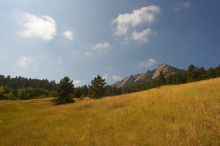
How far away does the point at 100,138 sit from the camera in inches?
398

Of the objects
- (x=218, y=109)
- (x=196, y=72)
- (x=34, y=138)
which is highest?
(x=196, y=72)

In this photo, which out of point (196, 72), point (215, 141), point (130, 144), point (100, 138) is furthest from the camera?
point (196, 72)

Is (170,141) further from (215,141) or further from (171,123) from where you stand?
(171,123)

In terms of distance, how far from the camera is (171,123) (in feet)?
36.1

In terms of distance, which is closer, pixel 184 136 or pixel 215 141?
pixel 215 141

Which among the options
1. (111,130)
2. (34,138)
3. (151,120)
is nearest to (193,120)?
(151,120)

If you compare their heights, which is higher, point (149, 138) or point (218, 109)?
point (218, 109)

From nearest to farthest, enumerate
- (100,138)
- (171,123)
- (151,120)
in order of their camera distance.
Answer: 1. (100,138)
2. (171,123)
3. (151,120)

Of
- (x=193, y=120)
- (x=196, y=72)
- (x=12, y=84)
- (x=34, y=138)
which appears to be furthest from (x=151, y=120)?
(x=12, y=84)

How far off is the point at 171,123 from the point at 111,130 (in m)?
2.83

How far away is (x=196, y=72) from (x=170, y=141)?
322 ft

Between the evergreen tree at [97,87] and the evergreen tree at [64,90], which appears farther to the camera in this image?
the evergreen tree at [97,87]

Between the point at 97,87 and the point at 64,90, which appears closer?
the point at 64,90

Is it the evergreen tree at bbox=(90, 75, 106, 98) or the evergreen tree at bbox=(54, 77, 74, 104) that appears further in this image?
the evergreen tree at bbox=(90, 75, 106, 98)
